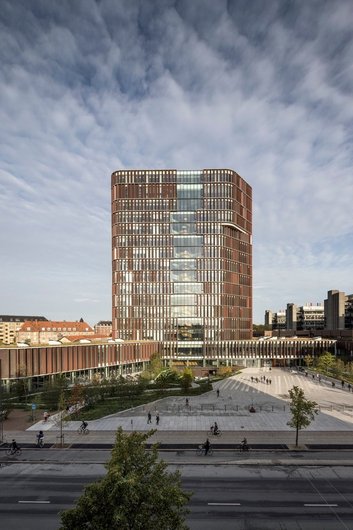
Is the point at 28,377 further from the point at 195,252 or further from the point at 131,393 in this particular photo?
the point at 195,252

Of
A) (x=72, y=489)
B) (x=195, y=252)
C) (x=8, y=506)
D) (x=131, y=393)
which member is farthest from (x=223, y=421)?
(x=195, y=252)

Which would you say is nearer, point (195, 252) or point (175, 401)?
point (175, 401)

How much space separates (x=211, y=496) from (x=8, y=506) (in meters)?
13.7

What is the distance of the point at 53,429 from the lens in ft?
150

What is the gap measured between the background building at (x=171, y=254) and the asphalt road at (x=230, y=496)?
103m

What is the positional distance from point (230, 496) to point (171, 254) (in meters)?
111

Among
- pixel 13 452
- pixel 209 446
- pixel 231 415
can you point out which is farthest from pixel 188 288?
pixel 13 452

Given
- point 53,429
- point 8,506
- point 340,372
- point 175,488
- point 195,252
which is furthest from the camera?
point 195,252

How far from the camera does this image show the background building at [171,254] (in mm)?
135500

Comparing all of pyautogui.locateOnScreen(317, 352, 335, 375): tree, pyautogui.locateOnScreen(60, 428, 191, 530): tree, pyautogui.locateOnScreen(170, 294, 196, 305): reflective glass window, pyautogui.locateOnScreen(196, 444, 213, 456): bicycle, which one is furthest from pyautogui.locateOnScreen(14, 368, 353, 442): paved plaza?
pyautogui.locateOnScreen(170, 294, 196, 305): reflective glass window

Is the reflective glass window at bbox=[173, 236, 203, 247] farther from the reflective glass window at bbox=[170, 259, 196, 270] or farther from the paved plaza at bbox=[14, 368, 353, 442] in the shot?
the paved plaza at bbox=[14, 368, 353, 442]

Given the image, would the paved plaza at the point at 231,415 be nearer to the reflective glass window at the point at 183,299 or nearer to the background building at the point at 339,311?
the reflective glass window at the point at 183,299

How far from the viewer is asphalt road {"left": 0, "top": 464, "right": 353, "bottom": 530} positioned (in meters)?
23.0

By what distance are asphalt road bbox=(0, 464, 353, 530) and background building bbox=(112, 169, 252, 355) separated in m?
103
